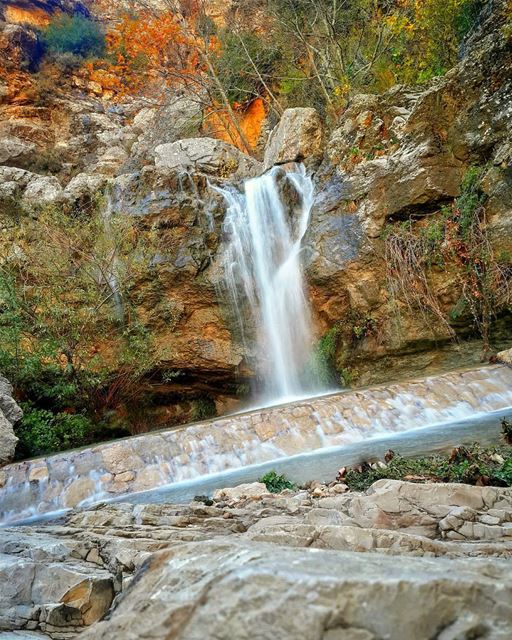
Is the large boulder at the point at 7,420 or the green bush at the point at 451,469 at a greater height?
the large boulder at the point at 7,420


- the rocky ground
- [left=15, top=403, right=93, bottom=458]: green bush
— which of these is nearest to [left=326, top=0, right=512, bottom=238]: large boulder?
[left=15, top=403, right=93, bottom=458]: green bush

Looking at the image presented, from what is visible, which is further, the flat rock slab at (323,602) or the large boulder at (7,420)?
the large boulder at (7,420)

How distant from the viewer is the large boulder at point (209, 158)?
15492 mm

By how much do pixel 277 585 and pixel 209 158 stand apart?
16.1 metres

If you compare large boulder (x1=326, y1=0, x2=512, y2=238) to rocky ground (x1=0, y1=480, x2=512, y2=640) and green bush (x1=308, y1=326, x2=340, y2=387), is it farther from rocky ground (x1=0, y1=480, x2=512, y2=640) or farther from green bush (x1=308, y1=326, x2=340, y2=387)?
rocky ground (x1=0, y1=480, x2=512, y2=640)

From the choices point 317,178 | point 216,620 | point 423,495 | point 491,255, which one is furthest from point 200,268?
point 216,620

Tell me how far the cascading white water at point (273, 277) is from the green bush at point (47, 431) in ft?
14.8

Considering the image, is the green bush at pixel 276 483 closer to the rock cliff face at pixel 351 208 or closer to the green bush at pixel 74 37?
the rock cliff face at pixel 351 208

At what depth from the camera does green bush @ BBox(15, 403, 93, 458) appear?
8.85 metres

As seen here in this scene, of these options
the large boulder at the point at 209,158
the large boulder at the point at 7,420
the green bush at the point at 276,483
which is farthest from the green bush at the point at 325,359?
the large boulder at the point at 209,158

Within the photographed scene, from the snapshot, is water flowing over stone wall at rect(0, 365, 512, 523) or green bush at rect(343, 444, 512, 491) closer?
green bush at rect(343, 444, 512, 491)

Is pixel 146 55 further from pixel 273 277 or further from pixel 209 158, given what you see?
pixel 273 277

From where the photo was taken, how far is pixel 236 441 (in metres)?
6.93

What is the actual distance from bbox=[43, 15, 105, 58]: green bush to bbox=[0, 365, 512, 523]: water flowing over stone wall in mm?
25171
